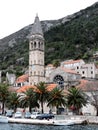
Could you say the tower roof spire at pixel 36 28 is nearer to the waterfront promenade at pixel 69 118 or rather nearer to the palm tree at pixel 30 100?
the palm tree at pixel 30 100

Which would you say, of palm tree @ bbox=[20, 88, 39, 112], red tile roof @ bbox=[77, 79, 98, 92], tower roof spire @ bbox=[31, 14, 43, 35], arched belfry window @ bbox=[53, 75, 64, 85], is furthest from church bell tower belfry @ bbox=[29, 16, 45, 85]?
palm tree @ bbox=[20, 88, 39, 112]

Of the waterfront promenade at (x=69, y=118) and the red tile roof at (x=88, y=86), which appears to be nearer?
the waterfront promenade at (x=69, y=118)

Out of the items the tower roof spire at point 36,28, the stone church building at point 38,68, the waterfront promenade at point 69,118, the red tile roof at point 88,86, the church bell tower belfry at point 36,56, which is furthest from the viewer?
the tower roof spire at point 36,28

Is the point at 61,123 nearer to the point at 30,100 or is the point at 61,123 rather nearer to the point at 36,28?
the point at 30,100

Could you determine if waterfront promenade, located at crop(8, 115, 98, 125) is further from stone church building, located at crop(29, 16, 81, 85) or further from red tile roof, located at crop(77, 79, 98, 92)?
stone church building, located at crop(29, 16, 81, 85)

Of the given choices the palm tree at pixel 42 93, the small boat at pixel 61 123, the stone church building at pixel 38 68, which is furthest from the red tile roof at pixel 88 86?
the small boat at pixel 61 123

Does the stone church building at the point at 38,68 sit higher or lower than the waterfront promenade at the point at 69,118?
higher

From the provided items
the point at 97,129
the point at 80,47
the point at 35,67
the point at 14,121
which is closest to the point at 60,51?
the point at 80,47

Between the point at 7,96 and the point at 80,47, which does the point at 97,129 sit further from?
the point at 80,47

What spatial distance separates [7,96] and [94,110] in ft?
72.7

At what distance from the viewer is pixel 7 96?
8519cm

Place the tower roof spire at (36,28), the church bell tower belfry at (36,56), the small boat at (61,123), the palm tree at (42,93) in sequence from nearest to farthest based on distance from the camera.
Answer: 1. the small boat at (61,123)
2. the palm tree at (42,93)
3. the church bell tower belfry at (36,56)
4. the tower roof spire at (36,28)

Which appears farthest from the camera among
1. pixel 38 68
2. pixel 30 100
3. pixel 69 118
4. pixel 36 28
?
pixel 36 28

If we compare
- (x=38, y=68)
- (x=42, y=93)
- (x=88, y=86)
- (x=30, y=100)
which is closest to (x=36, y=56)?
(x=38, y=68)
